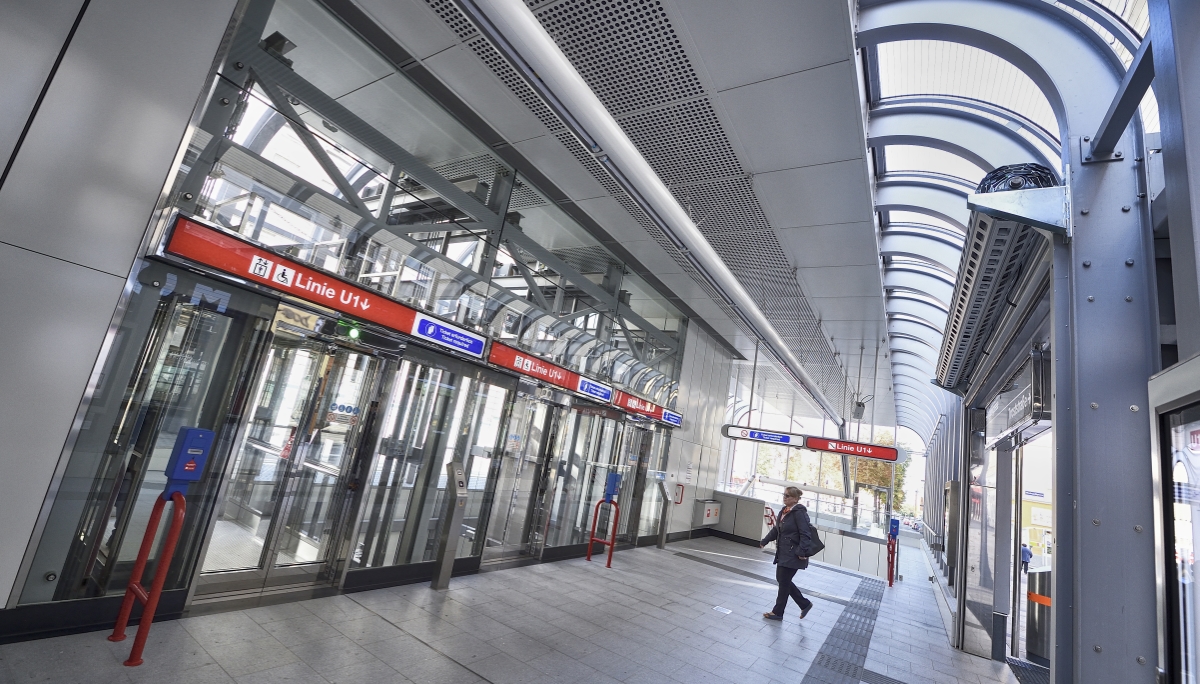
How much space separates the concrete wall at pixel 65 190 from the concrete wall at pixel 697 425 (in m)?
8.40

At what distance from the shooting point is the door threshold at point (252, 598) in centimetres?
376

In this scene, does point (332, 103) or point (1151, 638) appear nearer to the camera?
point (1151, 638)

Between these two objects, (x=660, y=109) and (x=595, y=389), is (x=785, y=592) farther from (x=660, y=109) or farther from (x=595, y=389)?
(x=660, y=109)

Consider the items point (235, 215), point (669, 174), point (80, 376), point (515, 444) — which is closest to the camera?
point (80, 376)

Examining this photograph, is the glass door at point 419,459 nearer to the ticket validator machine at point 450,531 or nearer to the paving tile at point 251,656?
the ticket validator machine at point 450,531

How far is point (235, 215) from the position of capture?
3.56m

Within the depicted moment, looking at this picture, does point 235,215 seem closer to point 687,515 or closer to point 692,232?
point 692,232

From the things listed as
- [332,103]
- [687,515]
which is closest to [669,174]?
[332,103]

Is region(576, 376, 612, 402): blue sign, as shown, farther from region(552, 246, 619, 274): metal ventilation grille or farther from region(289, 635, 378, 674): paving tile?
region(289, 635, 378, 674): paving tile

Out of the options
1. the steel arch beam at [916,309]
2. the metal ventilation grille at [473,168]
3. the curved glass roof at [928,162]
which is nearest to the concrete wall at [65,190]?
the metal ventilation grille at [473,168]

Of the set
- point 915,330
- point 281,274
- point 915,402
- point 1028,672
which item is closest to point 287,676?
point 281,274

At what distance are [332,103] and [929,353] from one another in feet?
35.4

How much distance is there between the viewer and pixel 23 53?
258cm

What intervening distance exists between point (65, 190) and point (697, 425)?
10.0 metres
